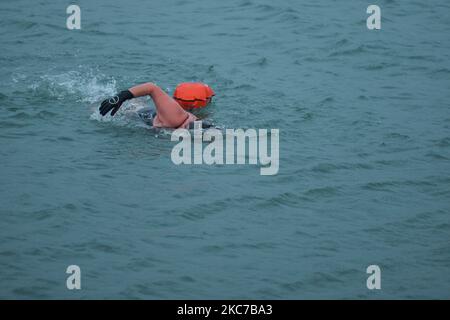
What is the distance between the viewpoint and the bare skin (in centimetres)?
1155

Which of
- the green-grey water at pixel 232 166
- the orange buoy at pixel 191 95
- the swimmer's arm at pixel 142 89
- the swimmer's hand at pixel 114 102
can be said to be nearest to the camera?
the green-grey water at pixel 232 166

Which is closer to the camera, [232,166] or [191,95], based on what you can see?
[232,166]

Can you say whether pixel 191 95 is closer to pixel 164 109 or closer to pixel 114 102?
pixel 164 109

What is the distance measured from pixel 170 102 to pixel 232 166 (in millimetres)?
1296

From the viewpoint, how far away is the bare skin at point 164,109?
11.5 m

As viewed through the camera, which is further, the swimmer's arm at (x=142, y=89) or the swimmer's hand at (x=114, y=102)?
the swimmer's arm at (x=142, y=89)

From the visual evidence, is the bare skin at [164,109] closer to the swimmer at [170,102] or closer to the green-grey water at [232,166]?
the swimmer at [170,102]

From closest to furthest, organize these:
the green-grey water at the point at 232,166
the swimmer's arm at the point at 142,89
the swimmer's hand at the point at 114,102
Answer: the green-grey water at the point at 232,166 → the swimmer's hand at the point at 114,102 → the swimmer's arm at the point at 142,89

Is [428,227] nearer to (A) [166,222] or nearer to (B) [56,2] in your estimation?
(A) [166,222]

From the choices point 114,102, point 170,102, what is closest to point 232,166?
point 170,102

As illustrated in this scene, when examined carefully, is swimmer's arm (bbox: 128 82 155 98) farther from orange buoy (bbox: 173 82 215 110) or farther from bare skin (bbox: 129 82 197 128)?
orange buoy (bbox: 173 82 215 110)

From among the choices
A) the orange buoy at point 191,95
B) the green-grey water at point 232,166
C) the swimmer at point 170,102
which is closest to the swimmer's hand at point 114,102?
the swimmer at point 170,102

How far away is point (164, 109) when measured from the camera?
11.8 metres

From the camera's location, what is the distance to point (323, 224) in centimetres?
984
